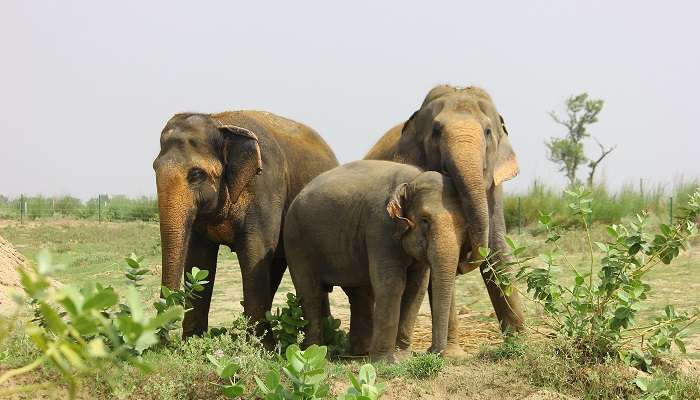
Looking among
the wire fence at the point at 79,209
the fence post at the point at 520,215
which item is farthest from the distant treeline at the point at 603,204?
the wire fence at the point at 79,209

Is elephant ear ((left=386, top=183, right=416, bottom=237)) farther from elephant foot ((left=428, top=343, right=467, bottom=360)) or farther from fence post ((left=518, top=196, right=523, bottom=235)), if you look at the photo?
fence post ((left=518, top=196, right=523, bottom=235))

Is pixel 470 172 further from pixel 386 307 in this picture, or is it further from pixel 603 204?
pixel 603 204

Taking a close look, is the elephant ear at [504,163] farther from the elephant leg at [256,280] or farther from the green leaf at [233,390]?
the green leaf at [233,390]

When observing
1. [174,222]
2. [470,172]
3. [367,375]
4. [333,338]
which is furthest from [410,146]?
[367,375]

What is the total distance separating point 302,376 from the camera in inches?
192

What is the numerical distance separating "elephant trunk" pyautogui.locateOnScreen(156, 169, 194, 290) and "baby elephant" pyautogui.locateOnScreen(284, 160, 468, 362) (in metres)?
0.91

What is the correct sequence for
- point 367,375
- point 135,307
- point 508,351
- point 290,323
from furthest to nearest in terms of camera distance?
point 290,323, point 508,351, point 367,375, point 135,307

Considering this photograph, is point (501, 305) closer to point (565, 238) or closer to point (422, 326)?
point (422, 326)

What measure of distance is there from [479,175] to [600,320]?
5.19ft

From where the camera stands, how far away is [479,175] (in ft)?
23.7

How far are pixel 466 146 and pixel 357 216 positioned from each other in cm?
111

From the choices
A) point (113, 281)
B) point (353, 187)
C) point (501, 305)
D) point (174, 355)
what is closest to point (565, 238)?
point (113, 281)

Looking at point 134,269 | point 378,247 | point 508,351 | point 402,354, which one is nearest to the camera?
point 134,269

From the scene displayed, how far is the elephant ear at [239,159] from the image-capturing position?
7.96m
